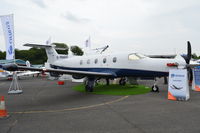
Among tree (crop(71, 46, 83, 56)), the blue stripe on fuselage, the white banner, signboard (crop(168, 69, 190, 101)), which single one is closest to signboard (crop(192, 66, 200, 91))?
the blue stripe on fuselage

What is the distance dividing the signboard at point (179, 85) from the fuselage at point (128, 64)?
1.12 m

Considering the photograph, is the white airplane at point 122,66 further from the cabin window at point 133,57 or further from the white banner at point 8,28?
the white banner at point 8,28

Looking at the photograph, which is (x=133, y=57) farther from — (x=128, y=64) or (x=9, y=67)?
(x=9, y=67)

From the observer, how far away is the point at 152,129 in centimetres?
435

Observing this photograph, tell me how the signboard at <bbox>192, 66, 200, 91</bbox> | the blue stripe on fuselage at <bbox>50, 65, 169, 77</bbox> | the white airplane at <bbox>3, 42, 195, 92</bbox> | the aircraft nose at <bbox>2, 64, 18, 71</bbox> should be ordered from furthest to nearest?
the signboard at <bbox>192, 66, 200, 91</bbox> < the blue stripe on fuselage at <bbox>50, 65, 169, 77</bbox> < the white airplane at <bbox>3, 42, 195, 92</bbox> < the aircraft nose at <bbox>2, 64, 18, 71</bbox>

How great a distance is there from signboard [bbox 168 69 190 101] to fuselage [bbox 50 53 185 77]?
1.12 metres

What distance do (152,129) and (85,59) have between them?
10653mm

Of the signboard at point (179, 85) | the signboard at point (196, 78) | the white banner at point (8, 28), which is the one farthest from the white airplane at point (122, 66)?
the white banner at point (8, 28)

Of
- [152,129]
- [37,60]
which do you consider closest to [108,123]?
[152,129]

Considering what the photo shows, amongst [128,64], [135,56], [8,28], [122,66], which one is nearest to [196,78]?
[135,56]

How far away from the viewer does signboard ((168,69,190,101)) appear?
8.20m

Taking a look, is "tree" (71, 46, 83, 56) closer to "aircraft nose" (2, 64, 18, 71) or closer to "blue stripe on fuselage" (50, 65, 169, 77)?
"blue stripe on fuselage" (50, 65, 169, 77)

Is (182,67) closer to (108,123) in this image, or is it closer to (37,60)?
(108,123)

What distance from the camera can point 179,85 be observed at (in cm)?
846
